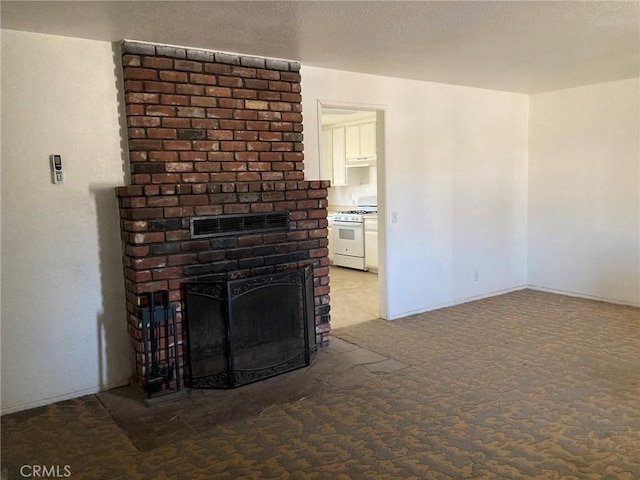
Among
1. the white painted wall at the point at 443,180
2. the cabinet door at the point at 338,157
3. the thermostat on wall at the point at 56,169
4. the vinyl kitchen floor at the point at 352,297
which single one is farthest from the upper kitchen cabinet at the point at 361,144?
the thermostat on wall at the point at 56,169

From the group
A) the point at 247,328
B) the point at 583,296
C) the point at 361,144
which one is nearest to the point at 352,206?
the point at 361,144

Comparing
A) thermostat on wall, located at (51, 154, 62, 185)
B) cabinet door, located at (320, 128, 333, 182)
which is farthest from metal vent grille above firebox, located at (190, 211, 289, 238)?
cabinet door, located at (320, 128, 333, 182)

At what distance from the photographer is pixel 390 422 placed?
9.43 feet

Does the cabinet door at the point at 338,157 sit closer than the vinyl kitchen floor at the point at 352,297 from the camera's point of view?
No

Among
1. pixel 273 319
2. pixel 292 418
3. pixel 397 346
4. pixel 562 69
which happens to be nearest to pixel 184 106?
pixel 273 319

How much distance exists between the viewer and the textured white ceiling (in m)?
2.75

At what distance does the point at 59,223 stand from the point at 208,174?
1.01 m

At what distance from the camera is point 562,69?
455 centimetres

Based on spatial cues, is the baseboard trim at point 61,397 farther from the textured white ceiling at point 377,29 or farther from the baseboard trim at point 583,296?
the baseboard trim at point 583,296

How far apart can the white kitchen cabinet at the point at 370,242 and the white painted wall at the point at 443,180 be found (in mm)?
1973

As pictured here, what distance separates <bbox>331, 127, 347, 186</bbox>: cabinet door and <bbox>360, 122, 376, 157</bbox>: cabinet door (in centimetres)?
47

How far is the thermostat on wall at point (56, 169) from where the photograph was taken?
314cm

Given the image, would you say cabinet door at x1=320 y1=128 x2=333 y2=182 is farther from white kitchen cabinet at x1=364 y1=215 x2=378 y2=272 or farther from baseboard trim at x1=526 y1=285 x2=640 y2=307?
baseboard trim at x1=526 y1=285 x2=640 y2=307

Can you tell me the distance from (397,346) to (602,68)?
124 inches
